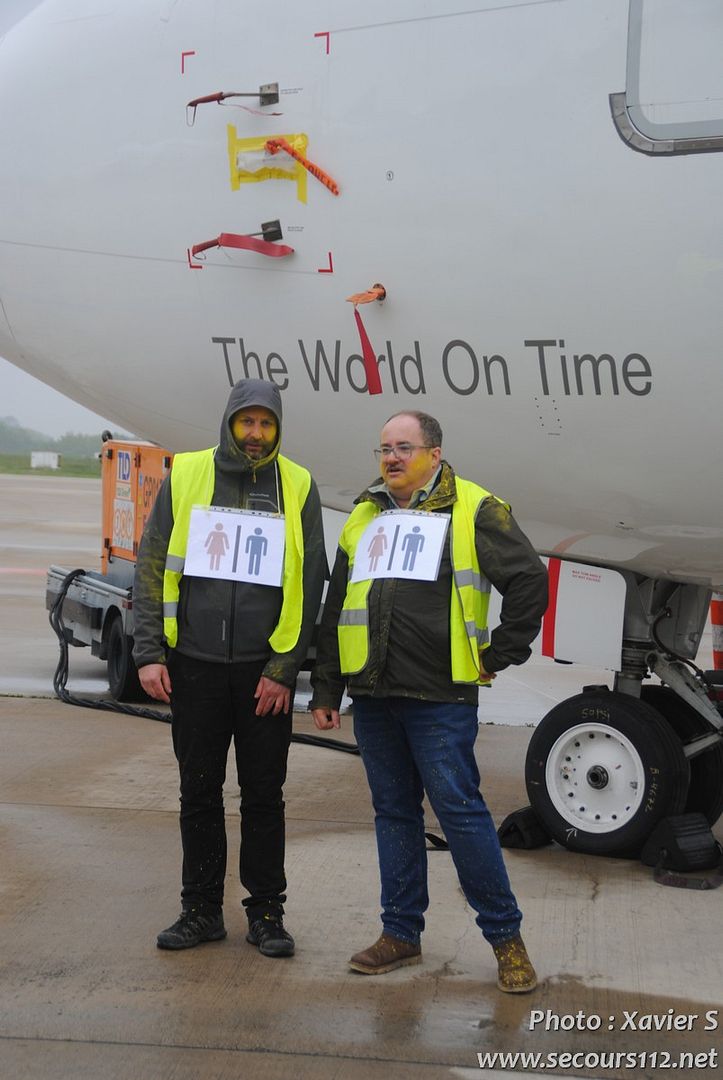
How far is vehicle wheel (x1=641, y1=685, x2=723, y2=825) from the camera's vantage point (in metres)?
6.14

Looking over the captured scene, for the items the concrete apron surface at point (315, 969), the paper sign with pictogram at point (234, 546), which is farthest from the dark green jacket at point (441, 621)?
the concrete apron surface at point (315, 969)

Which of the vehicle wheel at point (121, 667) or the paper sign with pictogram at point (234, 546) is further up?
the paper sign with pictogram at point (234, 546)

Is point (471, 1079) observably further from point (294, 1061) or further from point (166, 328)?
point (166, 328)

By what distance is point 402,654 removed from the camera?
4266 mm

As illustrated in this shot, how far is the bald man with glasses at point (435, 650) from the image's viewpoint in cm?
426

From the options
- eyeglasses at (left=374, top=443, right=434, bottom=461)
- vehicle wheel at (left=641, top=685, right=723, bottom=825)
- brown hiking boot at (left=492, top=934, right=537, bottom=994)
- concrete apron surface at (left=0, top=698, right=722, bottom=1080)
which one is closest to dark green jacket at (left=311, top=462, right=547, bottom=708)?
eyeglasses at (left=374, top=443, right=434, bottom=461)

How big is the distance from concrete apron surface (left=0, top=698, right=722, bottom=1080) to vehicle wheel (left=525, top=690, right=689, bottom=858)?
158mm

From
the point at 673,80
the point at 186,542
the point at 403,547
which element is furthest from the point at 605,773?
the point at 673,80

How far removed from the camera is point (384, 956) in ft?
14.5

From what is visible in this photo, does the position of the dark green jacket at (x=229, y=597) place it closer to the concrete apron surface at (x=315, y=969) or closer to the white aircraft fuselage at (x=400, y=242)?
the concrete apron surface at (x=315, y=969)

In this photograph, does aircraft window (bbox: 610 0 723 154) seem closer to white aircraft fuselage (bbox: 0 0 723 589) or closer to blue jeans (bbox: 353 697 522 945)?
white aircraft fuselage (bbox: 0 0 723 589)

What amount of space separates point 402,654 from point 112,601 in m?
5.73

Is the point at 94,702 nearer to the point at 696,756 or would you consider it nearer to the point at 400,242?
the point at 696,756

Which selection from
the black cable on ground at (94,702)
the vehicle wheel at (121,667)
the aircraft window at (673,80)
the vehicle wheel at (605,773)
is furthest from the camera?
the vehicle wheel at (121,667)
